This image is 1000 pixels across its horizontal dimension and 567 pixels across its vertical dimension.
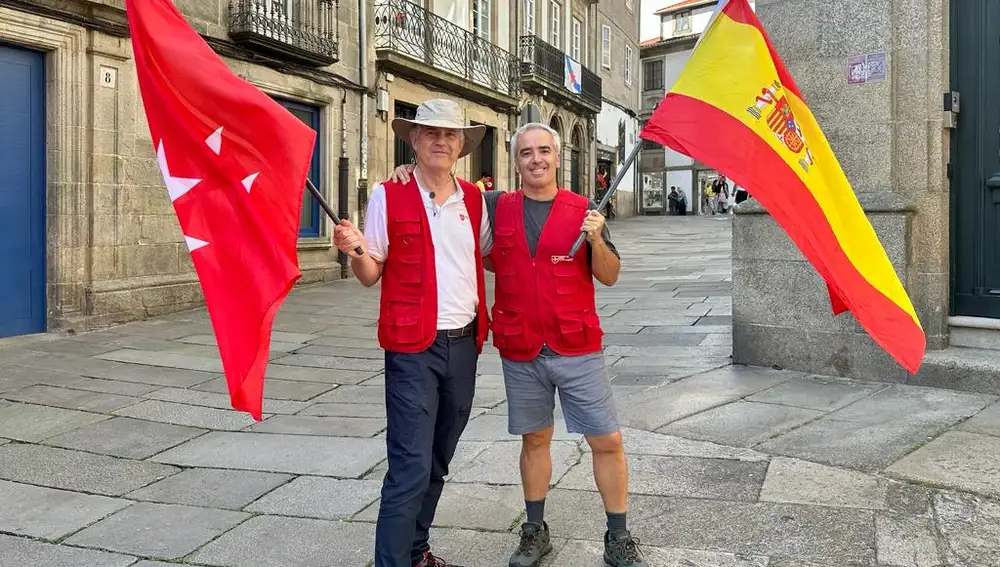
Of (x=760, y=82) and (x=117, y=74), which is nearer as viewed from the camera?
(x=760, y=82)

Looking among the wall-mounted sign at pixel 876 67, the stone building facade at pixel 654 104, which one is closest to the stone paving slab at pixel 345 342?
the wall-mounted sign at pixel 876 67

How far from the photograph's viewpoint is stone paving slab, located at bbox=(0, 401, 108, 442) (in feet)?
16.7

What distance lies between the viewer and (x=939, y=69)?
6.11 meters

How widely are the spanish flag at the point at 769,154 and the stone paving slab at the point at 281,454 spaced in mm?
2398

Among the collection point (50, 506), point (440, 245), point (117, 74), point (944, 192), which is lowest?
point (50, 506)

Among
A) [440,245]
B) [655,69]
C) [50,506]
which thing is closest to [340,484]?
[50,506]

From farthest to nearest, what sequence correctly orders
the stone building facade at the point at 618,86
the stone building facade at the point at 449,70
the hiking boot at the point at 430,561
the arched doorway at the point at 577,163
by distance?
the stone building facade at the point at 618,86
the arched doorway at the point at 577,163
the stone building facade at the point at 449,70
the hiking boot at the point at 430,561

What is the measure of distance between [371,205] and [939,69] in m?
4.91

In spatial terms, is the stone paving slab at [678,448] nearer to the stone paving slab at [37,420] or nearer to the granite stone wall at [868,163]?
the granite stone wall at [868,163]

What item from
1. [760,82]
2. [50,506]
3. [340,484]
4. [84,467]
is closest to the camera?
[760,82]

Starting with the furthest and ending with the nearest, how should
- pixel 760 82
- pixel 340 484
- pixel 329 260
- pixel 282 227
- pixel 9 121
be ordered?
pixel 329 260 < pixel 9 121 < pixel 340 484 < pixel 760 82 < pixel 282 227

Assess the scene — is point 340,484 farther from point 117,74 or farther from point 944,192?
point 117,74

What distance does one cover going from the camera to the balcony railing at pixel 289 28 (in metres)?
12.0

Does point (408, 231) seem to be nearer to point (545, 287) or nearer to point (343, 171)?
point (545, 287)
